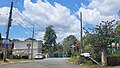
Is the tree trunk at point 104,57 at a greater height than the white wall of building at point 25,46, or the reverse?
the white wall of building at point 25,46

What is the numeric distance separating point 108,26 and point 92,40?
2.24 m

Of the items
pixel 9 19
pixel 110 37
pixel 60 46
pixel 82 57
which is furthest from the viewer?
pixel 60 46

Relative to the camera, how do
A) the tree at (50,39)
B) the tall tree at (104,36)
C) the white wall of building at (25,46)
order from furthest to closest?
the tree at (50,39), the white wall of building at (25,46), the tall tree at (104,36)

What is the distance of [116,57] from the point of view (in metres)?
31.7

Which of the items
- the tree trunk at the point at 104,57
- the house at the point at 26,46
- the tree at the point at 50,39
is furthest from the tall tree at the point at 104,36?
the tree at the point at 50,39

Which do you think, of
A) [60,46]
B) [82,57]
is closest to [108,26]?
[82,57]

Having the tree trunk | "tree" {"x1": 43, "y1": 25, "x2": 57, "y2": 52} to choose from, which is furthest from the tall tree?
"tree" {"x1": 43, "y1": 25, "x2": 57, "y2": 52}

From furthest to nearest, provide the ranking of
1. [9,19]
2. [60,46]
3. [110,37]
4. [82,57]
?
[60,46] → [9,19] → [82,57] → [110,37]

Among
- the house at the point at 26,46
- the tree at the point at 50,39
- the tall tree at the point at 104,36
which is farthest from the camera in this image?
the tree at the point at 50,39

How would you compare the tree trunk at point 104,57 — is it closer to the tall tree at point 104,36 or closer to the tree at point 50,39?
the tall tree at point 104,36

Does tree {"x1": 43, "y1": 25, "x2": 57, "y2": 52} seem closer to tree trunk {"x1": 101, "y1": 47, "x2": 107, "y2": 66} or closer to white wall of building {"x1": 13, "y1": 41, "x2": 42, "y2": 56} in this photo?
white wall of building {"x1": 13, "y1": 41, "x2": 42, "y2": 56}


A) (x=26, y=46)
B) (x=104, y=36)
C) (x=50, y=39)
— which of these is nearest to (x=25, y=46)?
(x=26, y=46)

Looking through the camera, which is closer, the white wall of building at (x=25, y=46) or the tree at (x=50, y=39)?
the white wall of building at (x=25, y=46)

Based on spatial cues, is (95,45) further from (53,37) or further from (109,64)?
(53,37)
